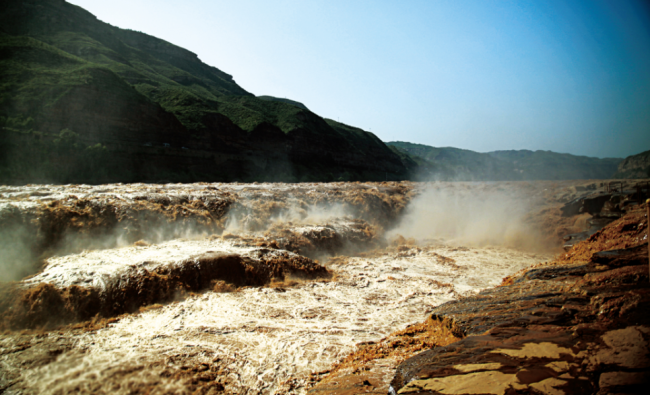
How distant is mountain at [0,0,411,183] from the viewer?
2497cm

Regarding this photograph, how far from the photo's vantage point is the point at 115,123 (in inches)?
1244

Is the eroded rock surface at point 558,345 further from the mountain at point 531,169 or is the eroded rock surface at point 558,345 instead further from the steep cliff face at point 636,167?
the mountain at point 531,169

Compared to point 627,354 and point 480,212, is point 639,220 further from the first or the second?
point 480,212

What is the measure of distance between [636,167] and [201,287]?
53.9 meters

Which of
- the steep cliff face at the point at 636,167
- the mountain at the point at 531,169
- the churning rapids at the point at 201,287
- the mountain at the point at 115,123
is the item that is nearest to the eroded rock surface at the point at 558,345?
the churning rapids at the point at 201,287

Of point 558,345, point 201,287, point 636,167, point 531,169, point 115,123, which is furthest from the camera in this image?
point 531,169

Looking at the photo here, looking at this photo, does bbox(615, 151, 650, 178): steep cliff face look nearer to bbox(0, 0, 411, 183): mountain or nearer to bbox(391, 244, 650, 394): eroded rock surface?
bbox(0, 0, 411, 183): mountain

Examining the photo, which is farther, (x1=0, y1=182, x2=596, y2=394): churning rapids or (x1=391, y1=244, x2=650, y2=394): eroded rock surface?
(x1=0, y1=182, x2=596, y2=394): churning rapids

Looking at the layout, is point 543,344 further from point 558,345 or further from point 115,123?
point 115,123

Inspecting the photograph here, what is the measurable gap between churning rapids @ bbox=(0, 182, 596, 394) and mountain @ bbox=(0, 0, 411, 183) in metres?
17.2

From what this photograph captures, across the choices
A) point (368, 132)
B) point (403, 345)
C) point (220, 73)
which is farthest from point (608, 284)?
point (220, 73)

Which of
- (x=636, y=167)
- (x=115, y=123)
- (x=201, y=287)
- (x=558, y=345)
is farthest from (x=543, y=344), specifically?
(x=636, y=167)

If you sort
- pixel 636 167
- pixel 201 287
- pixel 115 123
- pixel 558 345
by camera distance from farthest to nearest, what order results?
pixel 636 167
pixel 115 123
pixel 201 287
pixel 558 345

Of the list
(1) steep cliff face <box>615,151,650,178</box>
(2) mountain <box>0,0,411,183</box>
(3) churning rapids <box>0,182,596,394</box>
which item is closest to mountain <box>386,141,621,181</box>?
(1) steep cliff face <box>615,151,650,178</box>
